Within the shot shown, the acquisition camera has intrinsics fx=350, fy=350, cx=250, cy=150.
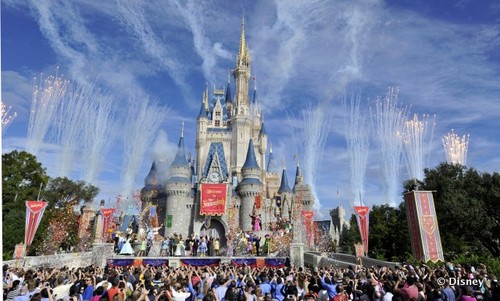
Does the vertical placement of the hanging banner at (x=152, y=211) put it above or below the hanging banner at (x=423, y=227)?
above

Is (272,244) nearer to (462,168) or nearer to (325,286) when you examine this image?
(462,168)

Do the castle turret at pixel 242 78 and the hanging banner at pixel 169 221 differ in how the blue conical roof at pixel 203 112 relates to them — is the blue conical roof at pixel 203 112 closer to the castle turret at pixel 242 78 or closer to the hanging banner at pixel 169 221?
the castle turret at pixel 242 78

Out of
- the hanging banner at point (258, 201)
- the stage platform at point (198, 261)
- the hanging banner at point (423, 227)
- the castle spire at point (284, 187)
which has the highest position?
the castle spire at point (284, 187)

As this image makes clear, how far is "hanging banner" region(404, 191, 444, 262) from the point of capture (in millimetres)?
16098

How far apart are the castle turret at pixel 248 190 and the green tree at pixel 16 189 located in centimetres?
2738

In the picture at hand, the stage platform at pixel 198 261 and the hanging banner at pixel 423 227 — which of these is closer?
the hanging banner at pixel 423 227

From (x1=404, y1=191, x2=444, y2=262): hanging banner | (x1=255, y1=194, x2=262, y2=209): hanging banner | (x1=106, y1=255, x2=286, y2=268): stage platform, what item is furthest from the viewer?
(x1=255, y1=194, x2=262, y2=209): hanging banner

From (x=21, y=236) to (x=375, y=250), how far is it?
36704 millimetres

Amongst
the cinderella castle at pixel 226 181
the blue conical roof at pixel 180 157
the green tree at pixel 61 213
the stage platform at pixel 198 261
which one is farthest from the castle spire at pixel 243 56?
the stage platform at pixel 198 261

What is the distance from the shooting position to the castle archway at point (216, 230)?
53750mm

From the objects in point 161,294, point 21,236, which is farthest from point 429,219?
point 21,236

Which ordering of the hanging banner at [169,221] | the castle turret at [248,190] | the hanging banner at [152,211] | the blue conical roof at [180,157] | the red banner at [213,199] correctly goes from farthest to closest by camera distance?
the blue conical roof at [180,157]
the hanging banner at [152,211]
the castle turret at [248,190]
the red banner at [213,199]
the hanging banner at [169,221]

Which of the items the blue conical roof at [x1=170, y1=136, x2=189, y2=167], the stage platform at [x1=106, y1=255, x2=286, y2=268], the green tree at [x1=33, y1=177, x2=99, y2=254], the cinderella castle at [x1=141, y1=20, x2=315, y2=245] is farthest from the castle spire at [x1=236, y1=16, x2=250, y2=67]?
the stage platform at [x1=106, y1=255, x2=286, y2=268]

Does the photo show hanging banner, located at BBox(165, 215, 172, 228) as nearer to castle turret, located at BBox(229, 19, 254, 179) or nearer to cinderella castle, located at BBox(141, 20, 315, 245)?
cinderella castle, located at BBox(141, 20, 315, 245)
